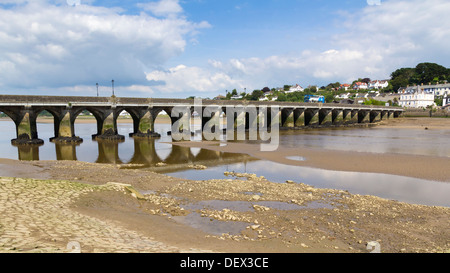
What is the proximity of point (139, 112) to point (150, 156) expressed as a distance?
1854 centimetres

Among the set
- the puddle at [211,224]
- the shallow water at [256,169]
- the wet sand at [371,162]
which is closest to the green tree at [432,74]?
the shallow water at [256,169]

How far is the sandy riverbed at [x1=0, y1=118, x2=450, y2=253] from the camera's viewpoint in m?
7.56

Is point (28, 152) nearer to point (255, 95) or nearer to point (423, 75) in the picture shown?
point (255, 95)

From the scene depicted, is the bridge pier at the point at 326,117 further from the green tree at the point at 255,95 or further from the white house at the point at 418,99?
the green tree at the point at 255,95

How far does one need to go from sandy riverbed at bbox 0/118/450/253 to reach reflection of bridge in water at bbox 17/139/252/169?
354 inches

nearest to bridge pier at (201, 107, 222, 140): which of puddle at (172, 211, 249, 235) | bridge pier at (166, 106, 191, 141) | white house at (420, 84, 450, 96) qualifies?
bridge pier at (166, 106, 191, 141)

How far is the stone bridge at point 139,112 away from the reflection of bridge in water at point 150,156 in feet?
14.2

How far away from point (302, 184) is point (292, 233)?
726 centimetres

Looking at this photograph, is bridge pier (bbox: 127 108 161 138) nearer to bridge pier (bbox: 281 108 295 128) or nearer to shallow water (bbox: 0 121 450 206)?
shallow water (bbox: 0 121 450 206)

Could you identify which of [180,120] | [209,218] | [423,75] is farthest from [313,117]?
[423,75]

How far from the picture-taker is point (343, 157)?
26312mm
